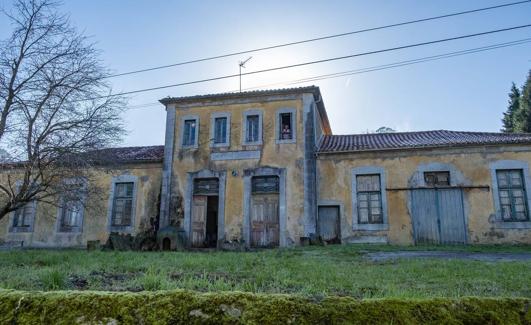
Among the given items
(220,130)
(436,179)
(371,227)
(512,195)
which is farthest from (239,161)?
(512,195)

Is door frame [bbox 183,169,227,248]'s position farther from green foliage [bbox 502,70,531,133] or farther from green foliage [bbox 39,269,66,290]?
green foliage [bbox 502,70,531,133]

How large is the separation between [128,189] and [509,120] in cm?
3208

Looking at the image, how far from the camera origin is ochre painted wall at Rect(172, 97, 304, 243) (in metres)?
15.7

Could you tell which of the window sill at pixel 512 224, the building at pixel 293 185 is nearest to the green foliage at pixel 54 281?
the building at pixel 293 185

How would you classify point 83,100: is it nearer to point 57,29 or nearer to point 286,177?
point 57,29

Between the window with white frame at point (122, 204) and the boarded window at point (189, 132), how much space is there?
10.2 ft

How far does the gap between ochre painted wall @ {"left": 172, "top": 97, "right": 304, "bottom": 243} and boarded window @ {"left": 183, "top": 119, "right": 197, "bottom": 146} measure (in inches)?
10.3

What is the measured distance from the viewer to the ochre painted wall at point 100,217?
1716 cm

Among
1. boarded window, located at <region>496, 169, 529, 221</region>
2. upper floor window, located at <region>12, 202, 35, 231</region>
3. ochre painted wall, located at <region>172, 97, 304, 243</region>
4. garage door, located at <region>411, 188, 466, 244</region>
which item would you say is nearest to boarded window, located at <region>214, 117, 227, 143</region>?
ochre painted wall, located at <region>172, 97, 304, 243</region>

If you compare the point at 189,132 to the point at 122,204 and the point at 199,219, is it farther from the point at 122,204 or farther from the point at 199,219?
the point at 122,204

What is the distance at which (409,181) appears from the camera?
15.0m

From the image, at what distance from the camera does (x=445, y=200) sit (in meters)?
14.5

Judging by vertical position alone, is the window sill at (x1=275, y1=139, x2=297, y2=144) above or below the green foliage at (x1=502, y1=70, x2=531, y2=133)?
below

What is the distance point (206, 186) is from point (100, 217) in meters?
4.99
